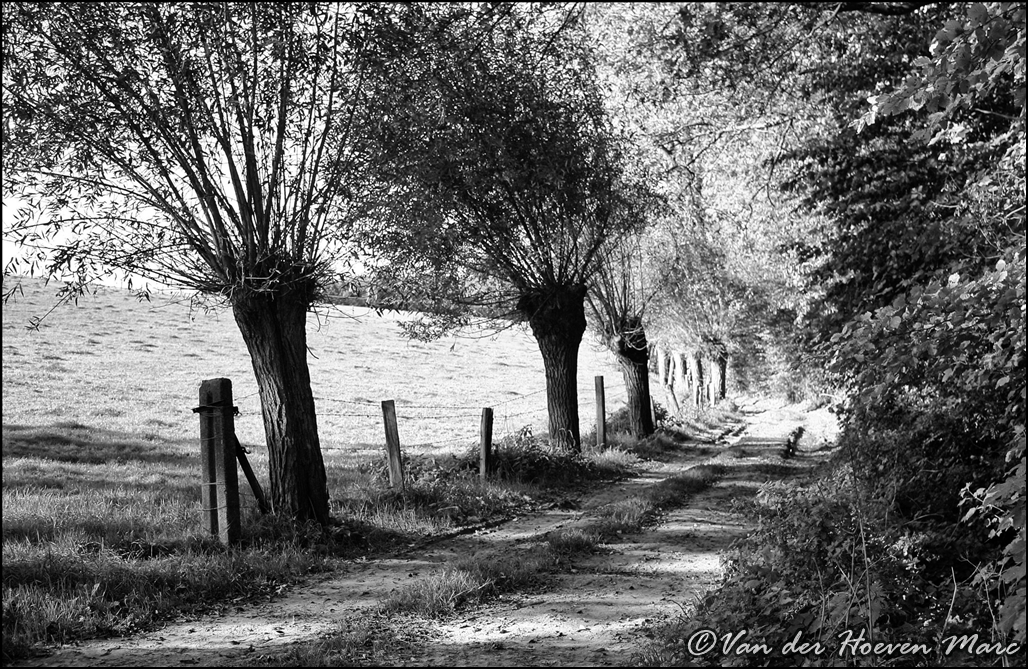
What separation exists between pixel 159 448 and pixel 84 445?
147cm

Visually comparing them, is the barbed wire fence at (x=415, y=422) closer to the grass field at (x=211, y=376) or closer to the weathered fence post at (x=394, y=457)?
the grass field at (x=211, y=376)

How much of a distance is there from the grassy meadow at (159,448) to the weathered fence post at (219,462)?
1.08 feet

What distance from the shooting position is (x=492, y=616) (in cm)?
693

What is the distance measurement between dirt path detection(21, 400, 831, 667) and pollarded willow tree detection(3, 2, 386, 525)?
7.24ft

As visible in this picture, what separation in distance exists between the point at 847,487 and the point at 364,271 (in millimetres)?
6984

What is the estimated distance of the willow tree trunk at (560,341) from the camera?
17219 millimetres

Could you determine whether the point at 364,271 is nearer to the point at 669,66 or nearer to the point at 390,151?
the point at 390,151

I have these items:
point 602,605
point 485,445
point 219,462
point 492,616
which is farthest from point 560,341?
point 492,616

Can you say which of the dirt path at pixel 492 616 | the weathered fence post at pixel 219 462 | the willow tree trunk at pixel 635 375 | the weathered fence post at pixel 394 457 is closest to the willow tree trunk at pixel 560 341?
the willow tree trunk at pixel 635 375

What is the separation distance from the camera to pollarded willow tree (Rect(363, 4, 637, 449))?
10.9 meters

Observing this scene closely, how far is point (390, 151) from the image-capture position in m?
10.6

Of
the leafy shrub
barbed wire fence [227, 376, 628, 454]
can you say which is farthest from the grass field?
the leafy shrub

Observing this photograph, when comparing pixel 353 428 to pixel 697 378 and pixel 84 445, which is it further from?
A: pixel 697 378

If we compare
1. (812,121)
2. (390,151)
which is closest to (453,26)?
(390,151)
